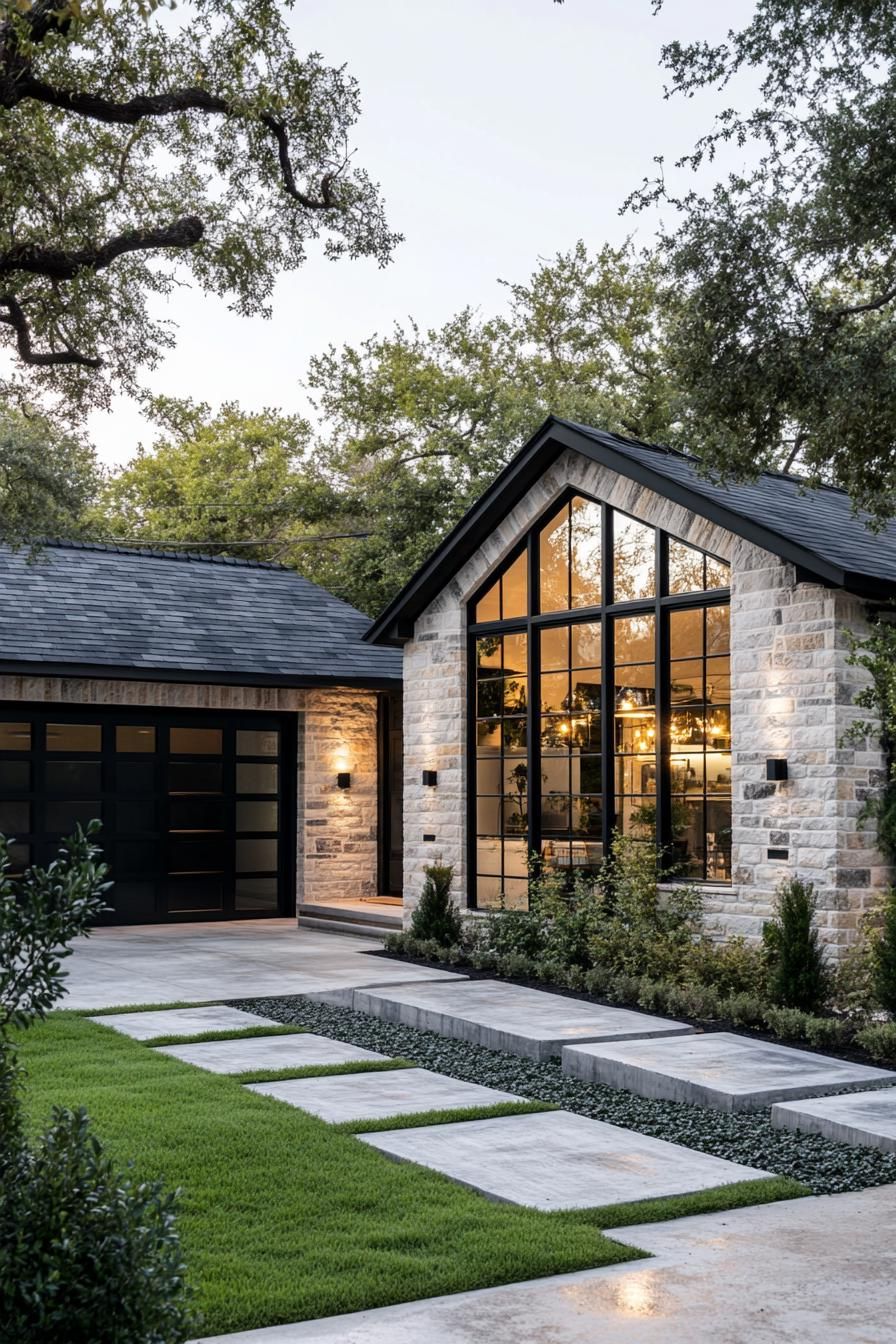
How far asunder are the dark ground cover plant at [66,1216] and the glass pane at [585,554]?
1005 cm

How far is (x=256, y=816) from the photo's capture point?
59.5 feet

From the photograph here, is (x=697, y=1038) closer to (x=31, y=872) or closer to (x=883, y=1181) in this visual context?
(x=883, y=1181)

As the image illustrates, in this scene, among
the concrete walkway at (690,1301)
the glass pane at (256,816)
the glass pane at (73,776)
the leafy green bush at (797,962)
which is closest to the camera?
the concrete walkway at (690,1301)

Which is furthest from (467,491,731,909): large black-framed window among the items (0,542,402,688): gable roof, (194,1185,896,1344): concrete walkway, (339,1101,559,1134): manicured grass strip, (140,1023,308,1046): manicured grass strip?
(194,1185,896,1344): concrete walkway

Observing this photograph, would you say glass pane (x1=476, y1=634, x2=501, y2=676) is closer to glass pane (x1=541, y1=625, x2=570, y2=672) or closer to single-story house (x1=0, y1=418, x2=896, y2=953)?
single-story house (x1=0, y1=418, x2=896, y2=953)

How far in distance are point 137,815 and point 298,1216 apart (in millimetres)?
12158

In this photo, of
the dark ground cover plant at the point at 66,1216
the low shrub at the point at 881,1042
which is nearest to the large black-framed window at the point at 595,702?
the low shrub at the point at 881,1042

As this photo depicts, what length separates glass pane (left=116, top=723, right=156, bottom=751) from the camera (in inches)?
671

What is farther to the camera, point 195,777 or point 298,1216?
point 195,777

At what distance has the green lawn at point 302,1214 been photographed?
4633mm

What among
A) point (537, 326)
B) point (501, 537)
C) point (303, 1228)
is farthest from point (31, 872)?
point (537, 326)

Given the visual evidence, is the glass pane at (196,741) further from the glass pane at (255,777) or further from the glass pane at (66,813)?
the glass pane at (66,813)

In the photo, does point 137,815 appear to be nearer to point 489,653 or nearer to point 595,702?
point 489,653

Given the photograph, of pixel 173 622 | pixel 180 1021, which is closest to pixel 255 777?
pixel 173 622
